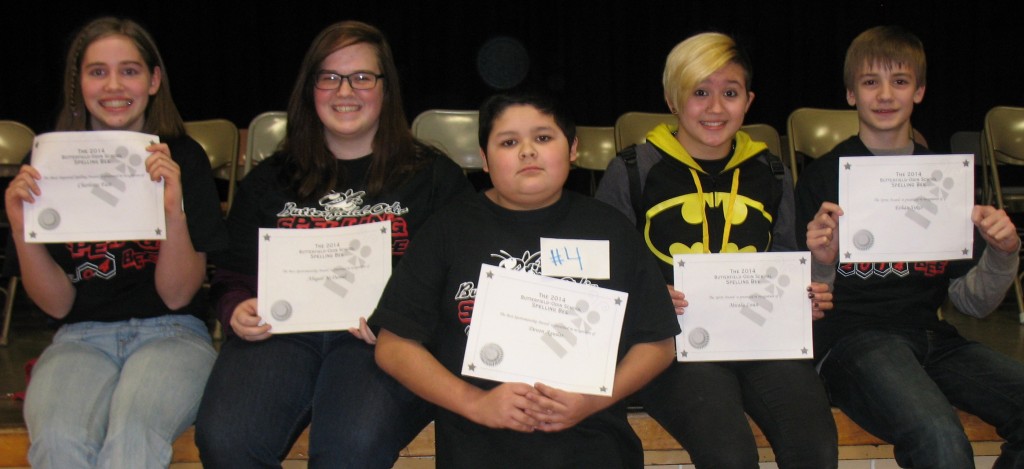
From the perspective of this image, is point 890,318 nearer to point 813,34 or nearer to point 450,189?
point 450,189

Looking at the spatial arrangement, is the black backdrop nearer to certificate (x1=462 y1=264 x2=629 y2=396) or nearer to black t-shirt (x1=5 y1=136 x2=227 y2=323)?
black t-shirt (x1=5 y1=136 x2=227 y2=323)

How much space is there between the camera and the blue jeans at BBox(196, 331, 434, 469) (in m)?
1.94

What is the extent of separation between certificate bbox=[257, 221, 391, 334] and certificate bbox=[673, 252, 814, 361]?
0.84m

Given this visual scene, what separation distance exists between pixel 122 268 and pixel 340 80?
82 centimetres

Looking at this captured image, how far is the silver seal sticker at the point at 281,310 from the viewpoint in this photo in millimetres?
2209

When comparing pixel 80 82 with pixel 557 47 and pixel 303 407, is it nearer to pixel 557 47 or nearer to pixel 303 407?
pixel 303 407

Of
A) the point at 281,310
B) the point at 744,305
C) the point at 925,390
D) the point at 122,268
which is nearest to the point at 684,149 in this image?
the point at 744,305

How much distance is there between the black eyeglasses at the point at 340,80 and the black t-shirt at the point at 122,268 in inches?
19.2

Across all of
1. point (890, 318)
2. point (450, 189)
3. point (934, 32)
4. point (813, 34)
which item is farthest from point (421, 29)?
point (890, 318)

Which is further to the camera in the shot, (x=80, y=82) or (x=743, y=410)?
(x=80, y=82)

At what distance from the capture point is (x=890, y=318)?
8.02ft

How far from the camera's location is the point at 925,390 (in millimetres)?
2150

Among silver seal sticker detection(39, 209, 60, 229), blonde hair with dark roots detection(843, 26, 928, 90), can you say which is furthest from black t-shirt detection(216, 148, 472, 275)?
blonde hair with dark roots detection(843, 26, 928, 90)

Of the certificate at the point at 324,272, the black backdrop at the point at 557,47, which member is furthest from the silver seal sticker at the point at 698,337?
the black backdrop at the point at 557,47
